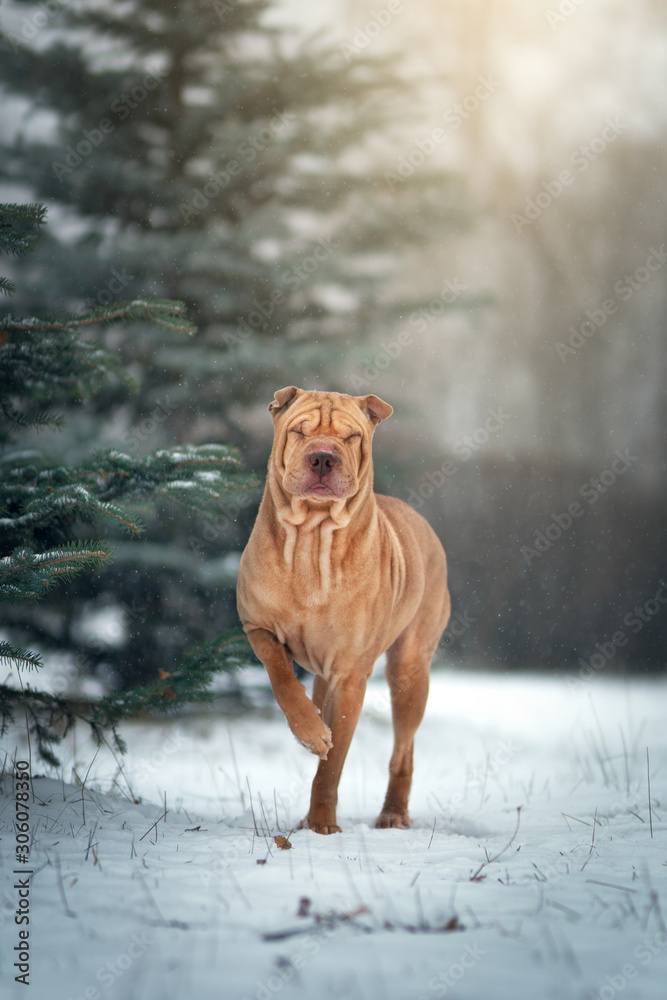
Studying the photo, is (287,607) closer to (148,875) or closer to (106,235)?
(148,875)

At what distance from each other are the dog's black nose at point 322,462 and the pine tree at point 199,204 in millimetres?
3284

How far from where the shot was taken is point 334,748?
303 cm

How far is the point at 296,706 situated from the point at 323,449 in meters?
0.95

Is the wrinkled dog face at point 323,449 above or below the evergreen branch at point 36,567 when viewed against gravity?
above

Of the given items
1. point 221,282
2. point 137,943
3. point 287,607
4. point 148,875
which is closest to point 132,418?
point 221,282

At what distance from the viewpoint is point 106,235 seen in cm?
627

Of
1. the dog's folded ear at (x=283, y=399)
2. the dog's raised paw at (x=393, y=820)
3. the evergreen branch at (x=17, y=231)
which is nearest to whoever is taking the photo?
the dog's folded ear at (x=283, y=399)

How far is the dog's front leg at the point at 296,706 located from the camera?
110 inches

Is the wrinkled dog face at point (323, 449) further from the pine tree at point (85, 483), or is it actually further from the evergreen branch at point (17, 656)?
the evergreen branch at point (17, 656)

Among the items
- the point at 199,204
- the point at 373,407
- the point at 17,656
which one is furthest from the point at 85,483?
the point at 199,204

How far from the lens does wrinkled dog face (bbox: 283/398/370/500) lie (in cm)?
272

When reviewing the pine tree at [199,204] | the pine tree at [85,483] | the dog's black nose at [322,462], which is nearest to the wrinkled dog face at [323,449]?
the dog's black nose at [322,462]

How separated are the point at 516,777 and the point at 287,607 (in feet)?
9.64

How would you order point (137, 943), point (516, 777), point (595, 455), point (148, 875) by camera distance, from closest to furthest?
point (137, 943), point (148, 875), point (516, 777), point (595, 455)
